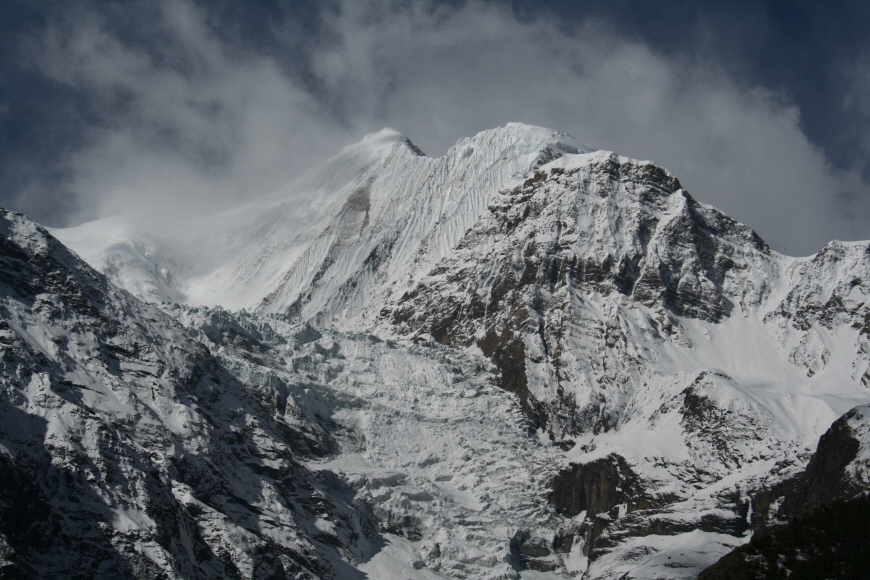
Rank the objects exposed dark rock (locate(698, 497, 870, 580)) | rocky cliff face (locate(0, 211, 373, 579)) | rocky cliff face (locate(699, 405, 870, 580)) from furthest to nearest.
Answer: rocky cliff face (locate(0, 211, 373, 579)), rocky cliff face (locate(699, 405, 870, 580)), exposed dark rock (locate(698, 497, 870, 580))

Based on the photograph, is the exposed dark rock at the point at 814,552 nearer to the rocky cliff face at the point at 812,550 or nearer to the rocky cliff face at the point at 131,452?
the rocky cliff face at the point at 812,550

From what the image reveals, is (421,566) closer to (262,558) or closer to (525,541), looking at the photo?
(525,541)

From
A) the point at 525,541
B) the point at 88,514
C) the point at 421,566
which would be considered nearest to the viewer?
the point at 88,514

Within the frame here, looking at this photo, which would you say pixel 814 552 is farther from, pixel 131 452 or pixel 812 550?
pixel 131 452

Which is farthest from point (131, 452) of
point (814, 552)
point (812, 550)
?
point (814, 552)

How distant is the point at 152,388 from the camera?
143 m

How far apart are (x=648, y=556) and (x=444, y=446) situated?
4206 centimetres

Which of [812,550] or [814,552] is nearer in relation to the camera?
[814,552]

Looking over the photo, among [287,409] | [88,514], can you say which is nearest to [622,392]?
[287,409]

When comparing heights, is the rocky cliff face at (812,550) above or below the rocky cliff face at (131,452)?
below

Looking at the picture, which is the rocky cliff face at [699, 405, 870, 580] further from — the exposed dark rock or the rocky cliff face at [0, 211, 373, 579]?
the rocky cliff face at [0, 211, 373, 579]

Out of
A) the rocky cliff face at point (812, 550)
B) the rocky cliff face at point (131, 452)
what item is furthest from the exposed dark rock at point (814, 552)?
the rocky cliff face at point (131, 452)

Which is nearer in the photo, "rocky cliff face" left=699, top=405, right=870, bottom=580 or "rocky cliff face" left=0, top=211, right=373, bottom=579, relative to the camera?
"rocky cliff face" left=699, top=405, right=870, bottom=580

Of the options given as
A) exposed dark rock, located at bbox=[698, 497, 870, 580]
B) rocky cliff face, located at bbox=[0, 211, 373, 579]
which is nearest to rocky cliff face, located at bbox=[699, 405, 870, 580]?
exposed dark rock, located at bbox=[698, 497, 870, 580]
